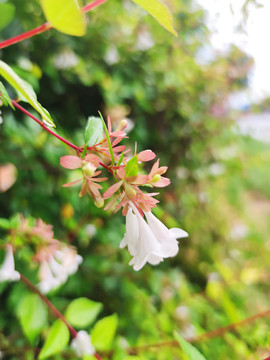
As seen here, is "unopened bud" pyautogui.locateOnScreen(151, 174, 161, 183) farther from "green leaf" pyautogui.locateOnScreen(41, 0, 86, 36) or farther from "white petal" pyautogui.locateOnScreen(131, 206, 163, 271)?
"green leaf" pyautogui.locateOnScreen(41, 0, 86, 36)

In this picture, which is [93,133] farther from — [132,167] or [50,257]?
[50,257]

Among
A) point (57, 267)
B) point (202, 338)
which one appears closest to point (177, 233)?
point (57, 267)

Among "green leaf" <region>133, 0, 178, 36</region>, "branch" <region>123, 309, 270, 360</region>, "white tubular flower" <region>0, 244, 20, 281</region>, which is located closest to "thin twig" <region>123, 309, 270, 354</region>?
"branch" <region>123, 309, 270, 360</region>

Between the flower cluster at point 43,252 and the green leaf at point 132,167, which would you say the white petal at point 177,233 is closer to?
the green leaf at point 132,167

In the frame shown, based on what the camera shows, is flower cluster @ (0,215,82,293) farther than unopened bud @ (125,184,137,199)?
Yes

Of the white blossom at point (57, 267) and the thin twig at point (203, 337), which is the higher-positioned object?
the white blossom at point (57, 267)

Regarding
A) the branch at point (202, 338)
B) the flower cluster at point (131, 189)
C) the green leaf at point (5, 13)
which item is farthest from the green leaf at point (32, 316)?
the green leaf at point (5, 13)
